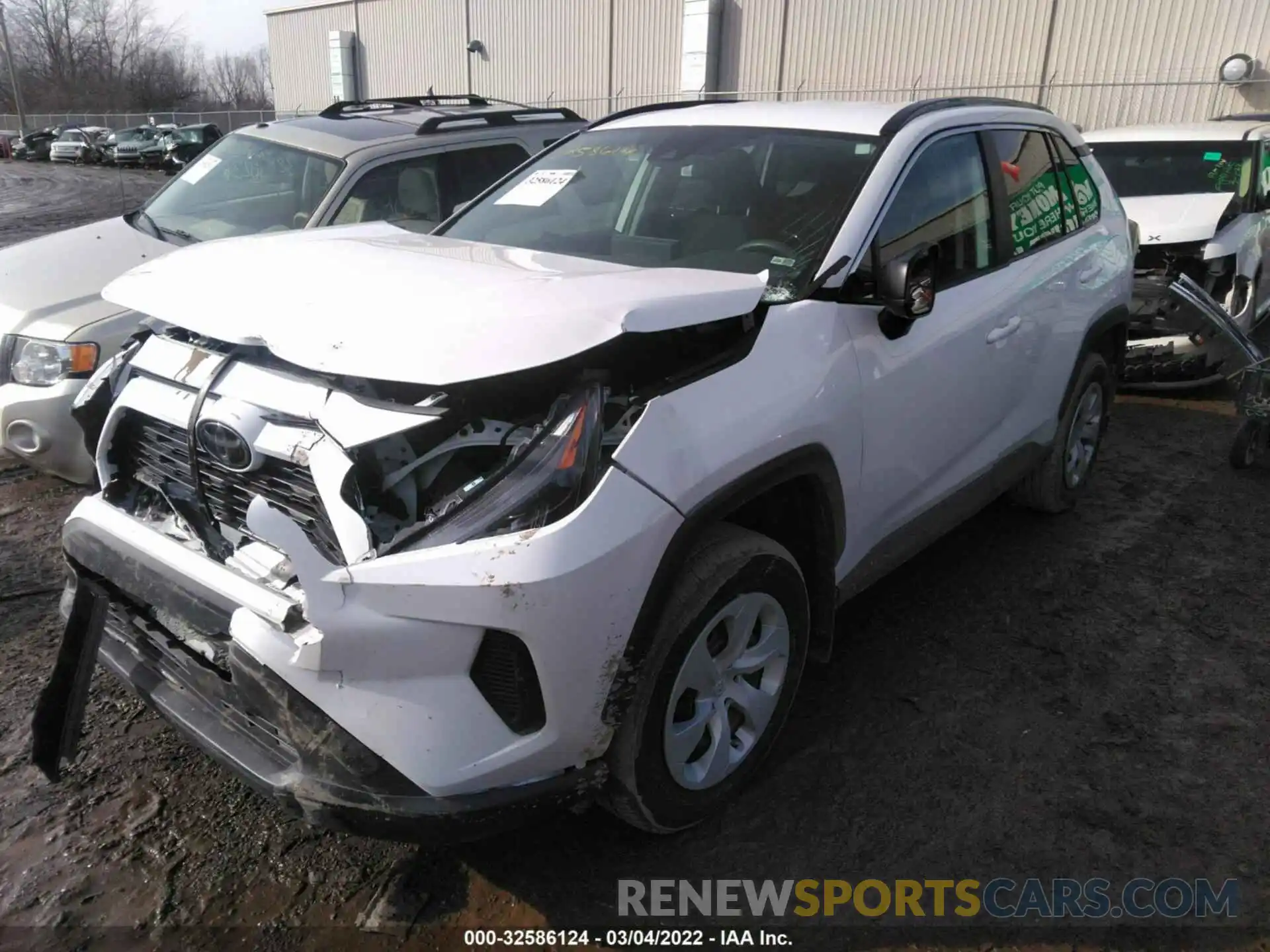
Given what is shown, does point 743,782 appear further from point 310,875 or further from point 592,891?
point 310,875

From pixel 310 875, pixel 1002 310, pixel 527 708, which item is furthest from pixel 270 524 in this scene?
pixel 1002 310

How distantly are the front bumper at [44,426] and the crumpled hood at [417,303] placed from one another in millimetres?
1621

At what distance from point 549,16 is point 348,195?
2214 centimetres

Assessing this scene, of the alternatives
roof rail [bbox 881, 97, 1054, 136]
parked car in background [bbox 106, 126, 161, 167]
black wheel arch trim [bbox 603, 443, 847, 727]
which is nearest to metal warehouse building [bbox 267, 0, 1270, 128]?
parked car in background [bbox 106, 126, 161, 167]

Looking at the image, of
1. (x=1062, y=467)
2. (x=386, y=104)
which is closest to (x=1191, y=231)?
(x=1062, y=467)

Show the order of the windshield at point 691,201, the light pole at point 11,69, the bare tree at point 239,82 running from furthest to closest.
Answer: the bare tree at point 239,82
the light pole at point 11,69
the windshield at point 691,201

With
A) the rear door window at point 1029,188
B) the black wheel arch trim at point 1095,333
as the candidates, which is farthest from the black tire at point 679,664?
the black wheel arch trim at point 1095,333

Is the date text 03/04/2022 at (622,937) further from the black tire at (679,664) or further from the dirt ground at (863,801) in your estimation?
the black tire at (679,664)

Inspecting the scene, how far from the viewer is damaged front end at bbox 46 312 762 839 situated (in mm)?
1938

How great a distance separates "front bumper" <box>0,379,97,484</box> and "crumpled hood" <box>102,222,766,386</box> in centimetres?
162

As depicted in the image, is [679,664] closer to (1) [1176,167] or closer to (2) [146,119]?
(1) [1176,167]

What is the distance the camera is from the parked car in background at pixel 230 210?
4.15m

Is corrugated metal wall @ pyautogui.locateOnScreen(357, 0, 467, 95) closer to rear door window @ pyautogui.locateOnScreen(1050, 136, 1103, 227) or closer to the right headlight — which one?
rear door window @ pyautogui.locateOnScreen(1050, 136, 1103, 227)

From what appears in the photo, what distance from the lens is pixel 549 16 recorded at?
80.9ft
